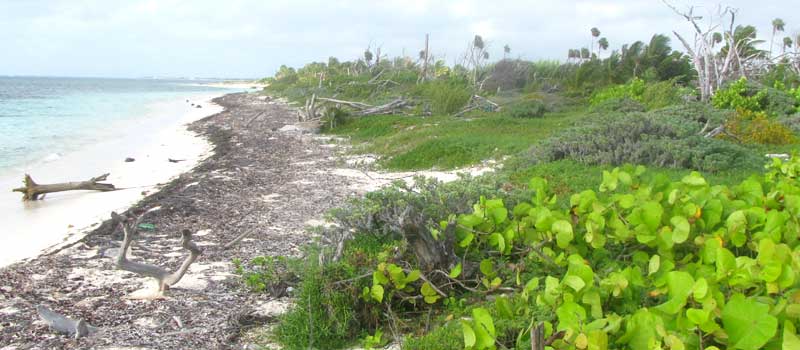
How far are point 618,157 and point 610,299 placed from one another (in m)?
5.96

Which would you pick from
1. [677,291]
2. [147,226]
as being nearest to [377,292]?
[677,291]

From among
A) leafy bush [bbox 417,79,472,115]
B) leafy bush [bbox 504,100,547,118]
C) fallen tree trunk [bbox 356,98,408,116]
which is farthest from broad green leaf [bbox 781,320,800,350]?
fallen tree trunk [bbox 356,98,408,116]

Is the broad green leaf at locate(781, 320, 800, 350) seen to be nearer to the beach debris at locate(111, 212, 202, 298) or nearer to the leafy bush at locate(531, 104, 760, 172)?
the beach debris at locate(111, 212, 202, 298)

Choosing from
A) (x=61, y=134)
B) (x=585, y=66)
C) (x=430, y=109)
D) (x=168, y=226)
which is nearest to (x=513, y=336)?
(x=168, y=226)

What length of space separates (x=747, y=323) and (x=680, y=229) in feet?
2.93

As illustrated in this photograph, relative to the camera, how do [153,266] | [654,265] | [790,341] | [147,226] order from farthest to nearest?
[147,226], [153,266], [654,265], [790,341]

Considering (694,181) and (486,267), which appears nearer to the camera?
(694,181)

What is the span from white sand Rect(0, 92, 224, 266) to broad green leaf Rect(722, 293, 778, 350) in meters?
5.85

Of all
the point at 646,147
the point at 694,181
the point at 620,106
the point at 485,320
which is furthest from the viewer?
the point at 620,106

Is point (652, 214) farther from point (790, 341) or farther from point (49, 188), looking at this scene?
point (49, 188)

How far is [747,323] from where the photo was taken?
5.86ft

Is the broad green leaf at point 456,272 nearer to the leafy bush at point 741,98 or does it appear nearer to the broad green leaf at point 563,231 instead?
the broad green leaf at point 563,231

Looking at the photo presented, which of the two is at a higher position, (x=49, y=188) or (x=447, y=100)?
(x=447, y=100)

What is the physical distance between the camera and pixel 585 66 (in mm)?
23547
